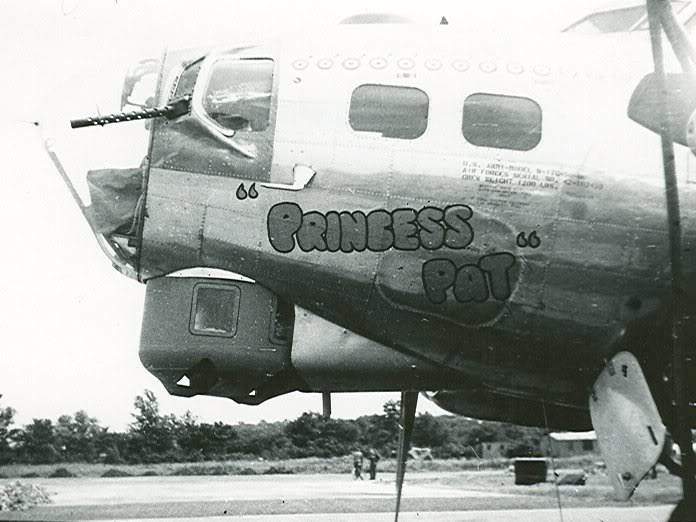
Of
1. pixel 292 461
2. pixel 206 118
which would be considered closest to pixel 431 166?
pixel 206 118

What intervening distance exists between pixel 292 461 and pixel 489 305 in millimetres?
29756

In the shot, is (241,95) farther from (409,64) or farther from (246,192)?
(409,64)

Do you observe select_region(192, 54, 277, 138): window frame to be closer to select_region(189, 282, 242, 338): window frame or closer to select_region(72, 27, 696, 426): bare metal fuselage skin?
select_region(72, 27, 696, 426): bare metal fuselage skin

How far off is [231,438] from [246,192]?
27.1m

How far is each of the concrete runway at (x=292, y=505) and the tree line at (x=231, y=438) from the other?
1262 mm

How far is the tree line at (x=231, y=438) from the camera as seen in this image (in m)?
18.8

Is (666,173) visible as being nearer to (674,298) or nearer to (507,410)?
(674,298)

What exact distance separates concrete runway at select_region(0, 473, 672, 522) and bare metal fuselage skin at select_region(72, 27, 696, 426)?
27.8ft

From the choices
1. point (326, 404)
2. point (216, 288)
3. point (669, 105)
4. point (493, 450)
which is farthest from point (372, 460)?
point (669, 105)

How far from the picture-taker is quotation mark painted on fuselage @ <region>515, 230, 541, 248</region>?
18.7ft

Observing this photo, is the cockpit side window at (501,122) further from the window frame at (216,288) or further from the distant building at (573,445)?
the distant building at (573,445)

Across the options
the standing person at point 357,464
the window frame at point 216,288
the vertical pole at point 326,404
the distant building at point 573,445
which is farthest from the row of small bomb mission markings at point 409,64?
the standing person at point 357,464

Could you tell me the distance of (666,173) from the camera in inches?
225

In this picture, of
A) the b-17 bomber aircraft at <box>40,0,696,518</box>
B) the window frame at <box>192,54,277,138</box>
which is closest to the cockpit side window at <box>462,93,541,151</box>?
the b-17 bomber aircraft at <box>40,0,696,518</box>
